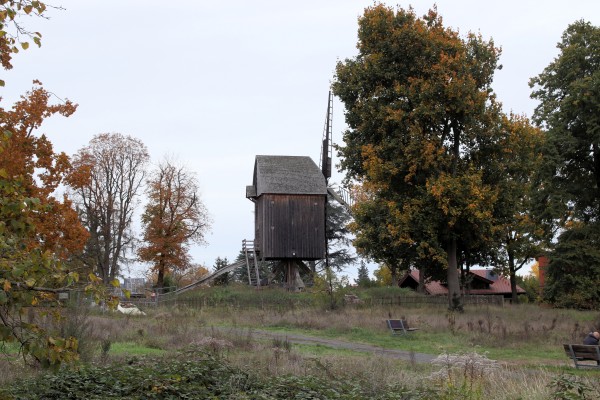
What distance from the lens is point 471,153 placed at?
114ft

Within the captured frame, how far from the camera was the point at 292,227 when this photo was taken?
160ft

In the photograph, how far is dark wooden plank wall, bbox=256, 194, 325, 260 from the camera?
48.4 metres

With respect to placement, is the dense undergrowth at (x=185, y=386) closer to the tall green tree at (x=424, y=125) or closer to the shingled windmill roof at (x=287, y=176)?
the tall green tree at (x=424, y=125)

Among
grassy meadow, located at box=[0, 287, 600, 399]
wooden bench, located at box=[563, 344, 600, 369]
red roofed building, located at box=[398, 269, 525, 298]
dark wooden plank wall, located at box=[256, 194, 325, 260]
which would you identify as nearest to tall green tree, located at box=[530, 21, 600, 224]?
grassy meadow, located at box=[0, 287, 600, 399]

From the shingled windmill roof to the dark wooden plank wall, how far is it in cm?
51

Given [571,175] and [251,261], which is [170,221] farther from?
[571,175]

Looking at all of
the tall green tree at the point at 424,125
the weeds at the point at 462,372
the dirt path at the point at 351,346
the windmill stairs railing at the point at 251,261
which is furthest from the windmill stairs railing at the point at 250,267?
the weeds at the point at 462,372

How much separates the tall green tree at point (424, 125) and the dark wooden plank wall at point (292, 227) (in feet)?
43.3

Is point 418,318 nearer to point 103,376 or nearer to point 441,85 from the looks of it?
point 441,85

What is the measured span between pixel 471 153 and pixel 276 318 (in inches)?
510

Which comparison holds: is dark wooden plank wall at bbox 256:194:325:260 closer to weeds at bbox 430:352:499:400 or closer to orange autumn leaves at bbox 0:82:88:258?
orange autumn leaves at bbox 0:82:88:258

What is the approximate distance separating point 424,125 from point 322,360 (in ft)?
67.8

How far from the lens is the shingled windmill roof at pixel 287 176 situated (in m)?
49.2

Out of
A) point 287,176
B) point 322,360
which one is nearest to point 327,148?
point 287,176
